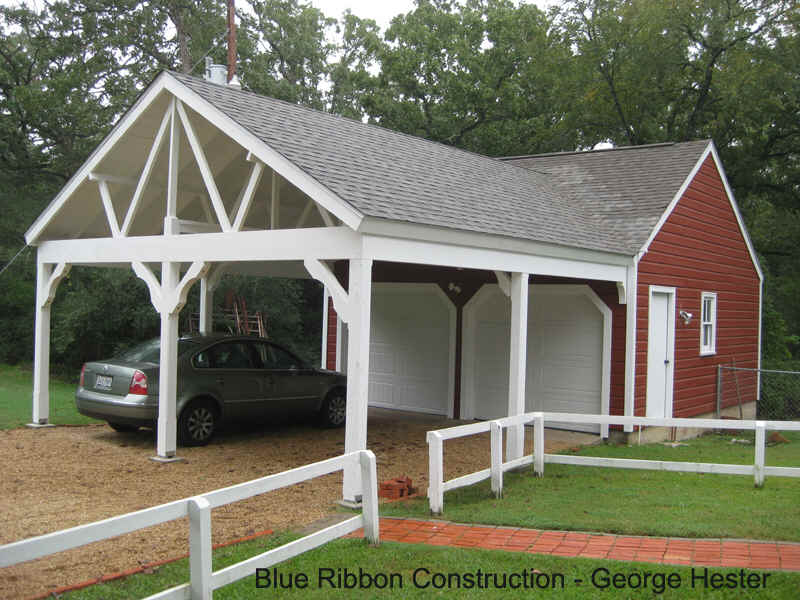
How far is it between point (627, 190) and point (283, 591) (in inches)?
442

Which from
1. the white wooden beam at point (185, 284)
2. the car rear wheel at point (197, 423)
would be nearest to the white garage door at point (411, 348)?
the car rear wheel at point (197, 423)

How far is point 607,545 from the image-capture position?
5879mm

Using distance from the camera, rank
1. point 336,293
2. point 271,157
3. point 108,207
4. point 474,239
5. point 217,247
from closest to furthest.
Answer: point 336,293
point 271,157
point 474,239
point 217,247
point 108,207

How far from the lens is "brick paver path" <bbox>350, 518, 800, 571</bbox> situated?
543cm

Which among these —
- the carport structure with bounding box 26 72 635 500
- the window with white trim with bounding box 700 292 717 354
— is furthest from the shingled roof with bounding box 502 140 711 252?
the window with white trim with bounding box 700 292 717 354

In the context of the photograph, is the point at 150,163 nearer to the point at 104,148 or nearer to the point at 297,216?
the point at 104,148

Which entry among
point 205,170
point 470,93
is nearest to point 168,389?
point 205,170

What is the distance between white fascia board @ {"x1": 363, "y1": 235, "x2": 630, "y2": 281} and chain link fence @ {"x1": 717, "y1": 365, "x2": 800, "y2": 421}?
5556 millimetres

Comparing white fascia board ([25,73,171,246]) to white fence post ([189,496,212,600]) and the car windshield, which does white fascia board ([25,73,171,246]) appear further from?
white fence post ([189,496,212,600])

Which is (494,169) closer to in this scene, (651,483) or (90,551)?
(651,483)

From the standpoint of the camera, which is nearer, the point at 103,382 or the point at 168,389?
the point at 168,389

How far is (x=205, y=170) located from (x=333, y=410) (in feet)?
15.0

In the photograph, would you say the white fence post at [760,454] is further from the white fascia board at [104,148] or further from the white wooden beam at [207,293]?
the white wooden beam at [207,293]

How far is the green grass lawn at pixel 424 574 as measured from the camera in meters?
4.76
